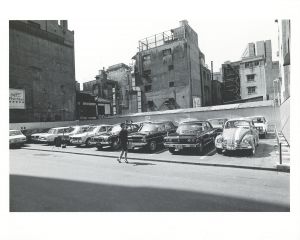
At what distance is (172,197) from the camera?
5.36m

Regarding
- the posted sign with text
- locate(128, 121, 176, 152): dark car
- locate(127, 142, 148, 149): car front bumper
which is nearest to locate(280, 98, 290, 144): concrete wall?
locate(128, 121, 176, 152): dark car

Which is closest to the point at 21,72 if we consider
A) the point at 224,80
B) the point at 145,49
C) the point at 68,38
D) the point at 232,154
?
the point at 68,38

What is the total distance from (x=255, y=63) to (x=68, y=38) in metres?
29.5

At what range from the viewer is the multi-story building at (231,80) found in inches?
1654

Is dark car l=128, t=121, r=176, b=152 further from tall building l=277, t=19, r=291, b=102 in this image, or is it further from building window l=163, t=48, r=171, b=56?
building window l=163, t=48, r=171, b=56

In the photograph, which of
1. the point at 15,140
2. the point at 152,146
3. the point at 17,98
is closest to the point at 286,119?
the point at 152,146

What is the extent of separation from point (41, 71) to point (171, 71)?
54.7 feet

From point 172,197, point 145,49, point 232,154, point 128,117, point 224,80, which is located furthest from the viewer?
point 224,80

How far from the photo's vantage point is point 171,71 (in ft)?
104

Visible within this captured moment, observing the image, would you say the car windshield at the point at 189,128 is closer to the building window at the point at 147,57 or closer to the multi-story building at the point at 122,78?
the building window at the point at 147,57

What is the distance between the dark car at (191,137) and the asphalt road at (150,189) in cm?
213

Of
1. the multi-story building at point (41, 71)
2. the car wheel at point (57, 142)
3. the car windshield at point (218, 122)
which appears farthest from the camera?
the multi-story building at point (41, 71)

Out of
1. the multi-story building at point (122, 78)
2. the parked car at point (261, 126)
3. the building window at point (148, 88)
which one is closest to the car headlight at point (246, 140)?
the parked car at point (261, 126)

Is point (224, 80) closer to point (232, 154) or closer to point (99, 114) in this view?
point (99, 114)
